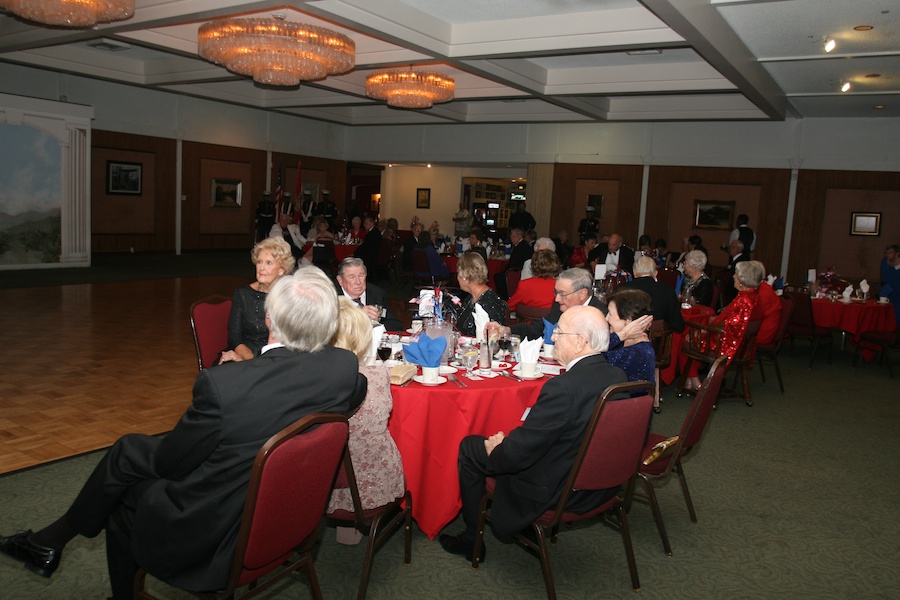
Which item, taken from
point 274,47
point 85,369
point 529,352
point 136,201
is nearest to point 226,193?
point 136,201

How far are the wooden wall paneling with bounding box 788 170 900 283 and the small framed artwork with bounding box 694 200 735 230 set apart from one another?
49.6 inches

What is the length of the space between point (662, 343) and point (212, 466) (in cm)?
456

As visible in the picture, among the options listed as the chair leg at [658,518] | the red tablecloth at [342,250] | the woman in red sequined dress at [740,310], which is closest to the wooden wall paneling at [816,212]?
the red tablecloth at [342,250]

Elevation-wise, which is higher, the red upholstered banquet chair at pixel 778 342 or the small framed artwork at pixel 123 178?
the small framed artwork at pixel 123 178

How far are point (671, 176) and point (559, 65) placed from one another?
560 centimetres

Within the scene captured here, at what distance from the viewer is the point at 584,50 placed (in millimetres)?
8102

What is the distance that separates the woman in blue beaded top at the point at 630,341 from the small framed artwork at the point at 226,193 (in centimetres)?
1507

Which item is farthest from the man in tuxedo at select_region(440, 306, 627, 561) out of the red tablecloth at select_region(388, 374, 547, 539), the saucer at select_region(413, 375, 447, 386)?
the saucer at select_region(413, 375, 447, 386)

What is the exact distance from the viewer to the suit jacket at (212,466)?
2062mm

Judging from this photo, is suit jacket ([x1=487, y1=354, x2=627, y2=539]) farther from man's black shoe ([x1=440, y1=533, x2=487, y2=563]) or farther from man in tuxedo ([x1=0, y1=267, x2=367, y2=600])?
man in tuxedo ([x1=0, y1=267, x2=367, y2=600])

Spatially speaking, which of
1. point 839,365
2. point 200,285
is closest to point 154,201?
point 200,285

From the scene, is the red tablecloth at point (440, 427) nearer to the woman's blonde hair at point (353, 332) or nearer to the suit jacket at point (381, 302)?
the woman's blonde hair at point (353, 332)

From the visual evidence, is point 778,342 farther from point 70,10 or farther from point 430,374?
point 70,10

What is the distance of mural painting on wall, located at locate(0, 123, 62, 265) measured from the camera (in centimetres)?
1238
